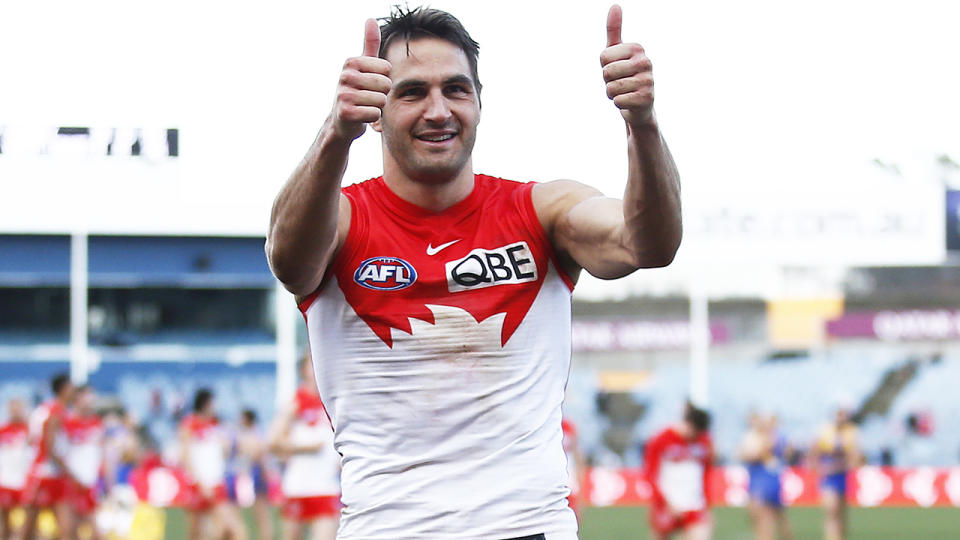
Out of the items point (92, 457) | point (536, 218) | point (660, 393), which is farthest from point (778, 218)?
point (536, 218)

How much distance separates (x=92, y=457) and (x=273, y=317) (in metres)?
20.7

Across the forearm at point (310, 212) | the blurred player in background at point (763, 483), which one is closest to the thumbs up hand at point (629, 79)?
the forearm at point (310, 212)

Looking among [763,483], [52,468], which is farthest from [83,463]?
[763,483]

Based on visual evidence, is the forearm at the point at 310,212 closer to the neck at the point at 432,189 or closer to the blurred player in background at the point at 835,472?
the neck at the point at 432,189

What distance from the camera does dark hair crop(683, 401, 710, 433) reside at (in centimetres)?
1223

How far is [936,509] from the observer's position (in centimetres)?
2581

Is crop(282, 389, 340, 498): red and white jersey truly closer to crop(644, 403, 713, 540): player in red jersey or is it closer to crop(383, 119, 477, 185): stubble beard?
crop(644, 403, 713, 540): player in red jersey

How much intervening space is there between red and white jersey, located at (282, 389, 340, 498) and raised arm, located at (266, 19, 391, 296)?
8.61m

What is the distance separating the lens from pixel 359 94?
273cm

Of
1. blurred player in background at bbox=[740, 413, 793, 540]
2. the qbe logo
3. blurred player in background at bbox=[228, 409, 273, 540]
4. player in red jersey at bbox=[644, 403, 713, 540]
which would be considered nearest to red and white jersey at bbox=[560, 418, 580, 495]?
player in red jersey at bbox=[644, 403, 713, 540]

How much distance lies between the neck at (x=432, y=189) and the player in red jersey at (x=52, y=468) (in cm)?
1088

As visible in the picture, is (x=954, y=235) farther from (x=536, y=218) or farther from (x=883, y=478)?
(x=536, y=218)

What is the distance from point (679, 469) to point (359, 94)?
9989 mm

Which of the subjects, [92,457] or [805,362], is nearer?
[92,457]
